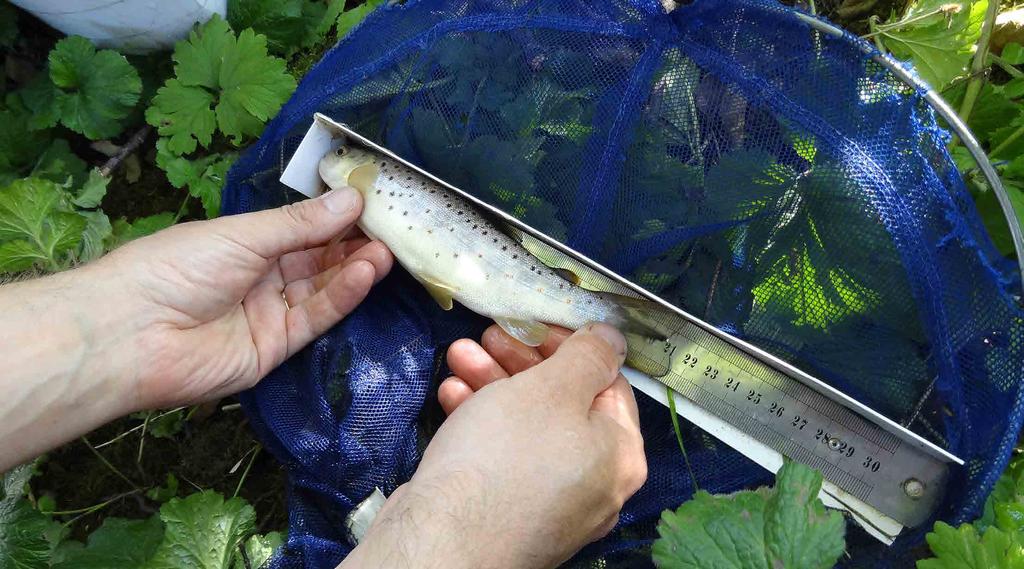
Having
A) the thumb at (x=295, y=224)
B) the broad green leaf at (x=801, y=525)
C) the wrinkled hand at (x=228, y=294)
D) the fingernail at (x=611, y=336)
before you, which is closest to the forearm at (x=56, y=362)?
the wrinkled hand at (x=228, y=294)

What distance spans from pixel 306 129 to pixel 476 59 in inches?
27.8

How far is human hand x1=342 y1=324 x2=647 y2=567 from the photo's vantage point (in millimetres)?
1773

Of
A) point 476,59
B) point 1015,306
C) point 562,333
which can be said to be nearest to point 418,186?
point 476,59

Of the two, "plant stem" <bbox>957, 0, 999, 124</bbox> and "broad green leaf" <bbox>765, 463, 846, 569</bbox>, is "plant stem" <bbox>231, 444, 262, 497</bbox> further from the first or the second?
"plant stem" <bbox>957, 0, 999, 124</bbox>

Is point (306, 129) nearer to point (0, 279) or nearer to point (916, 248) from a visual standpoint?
point (0, 279)

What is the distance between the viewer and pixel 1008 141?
107 inches

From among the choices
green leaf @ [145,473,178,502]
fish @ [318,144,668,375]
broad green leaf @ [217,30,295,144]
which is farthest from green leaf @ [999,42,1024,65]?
green leaf @ [145,473,178,502]

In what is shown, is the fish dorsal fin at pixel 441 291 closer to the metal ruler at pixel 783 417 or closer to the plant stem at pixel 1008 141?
the metal ruler at pixel 783 417

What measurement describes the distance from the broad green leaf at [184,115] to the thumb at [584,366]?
187cm

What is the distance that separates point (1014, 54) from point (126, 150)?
4.00 meters

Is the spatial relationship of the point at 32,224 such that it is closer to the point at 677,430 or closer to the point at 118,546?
the point at 118,546

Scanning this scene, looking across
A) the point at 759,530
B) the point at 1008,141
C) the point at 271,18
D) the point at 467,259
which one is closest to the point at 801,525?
the point at 759,530

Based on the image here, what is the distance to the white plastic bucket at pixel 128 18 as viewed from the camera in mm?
2795

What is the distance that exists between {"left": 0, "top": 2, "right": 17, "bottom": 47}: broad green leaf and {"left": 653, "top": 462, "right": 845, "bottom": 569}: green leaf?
3526mm
